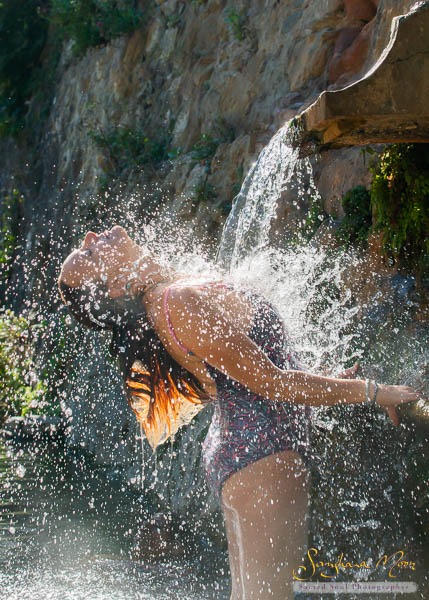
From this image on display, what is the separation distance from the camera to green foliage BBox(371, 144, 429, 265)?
353 centimetres

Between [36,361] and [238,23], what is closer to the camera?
[238,23]

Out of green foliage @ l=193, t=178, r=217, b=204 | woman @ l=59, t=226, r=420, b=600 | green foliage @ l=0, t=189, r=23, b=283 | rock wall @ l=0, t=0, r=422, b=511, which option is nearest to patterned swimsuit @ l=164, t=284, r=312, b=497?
woman @ l=59, t=226, r=420, b=600

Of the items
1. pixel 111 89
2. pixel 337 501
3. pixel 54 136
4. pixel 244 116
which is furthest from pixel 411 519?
pixel 54 136

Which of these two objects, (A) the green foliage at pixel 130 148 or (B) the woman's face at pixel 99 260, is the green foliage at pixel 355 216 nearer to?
(B) the woman's face at pixel 99 260

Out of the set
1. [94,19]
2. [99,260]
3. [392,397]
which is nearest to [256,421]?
[392,397]

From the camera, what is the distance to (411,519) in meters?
3.10

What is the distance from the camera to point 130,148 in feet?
37.0

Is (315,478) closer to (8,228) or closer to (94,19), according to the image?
(94,19)

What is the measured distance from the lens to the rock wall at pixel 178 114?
23.0ft

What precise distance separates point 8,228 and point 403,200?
43.7 ft

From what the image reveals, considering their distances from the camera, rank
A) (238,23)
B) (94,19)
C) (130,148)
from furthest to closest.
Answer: (94,19), (130,148), (238,23)

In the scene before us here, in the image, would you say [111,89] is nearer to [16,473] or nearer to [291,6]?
[291,6]

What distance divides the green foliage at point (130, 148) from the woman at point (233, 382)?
7.65 metres

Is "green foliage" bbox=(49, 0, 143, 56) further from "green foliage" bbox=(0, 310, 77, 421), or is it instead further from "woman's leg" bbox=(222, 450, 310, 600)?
"woman's leg" bbox=(222, 450, 310, 600)
